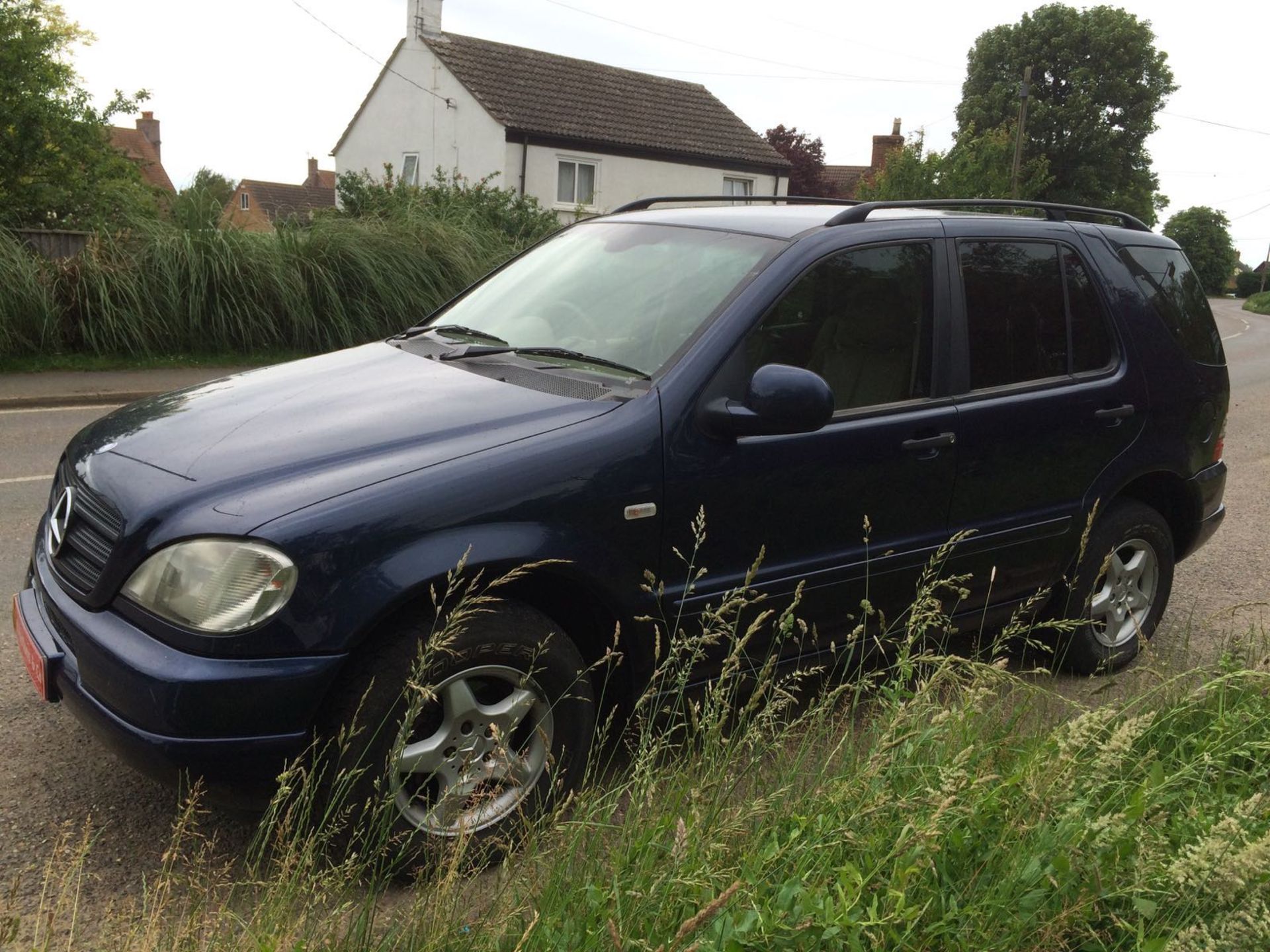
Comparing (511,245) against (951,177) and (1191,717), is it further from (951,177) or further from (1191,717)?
(951,177)

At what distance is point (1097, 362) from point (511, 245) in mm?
14186

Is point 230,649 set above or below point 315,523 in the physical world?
below

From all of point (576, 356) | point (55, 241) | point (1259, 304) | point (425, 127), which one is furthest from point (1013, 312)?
point (1259, 304)

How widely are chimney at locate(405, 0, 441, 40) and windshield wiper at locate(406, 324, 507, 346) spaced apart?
99.1ft

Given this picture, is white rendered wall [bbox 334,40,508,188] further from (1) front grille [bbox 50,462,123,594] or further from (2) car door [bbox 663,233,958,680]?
(1) front grille [bbox 50,462,123,594]

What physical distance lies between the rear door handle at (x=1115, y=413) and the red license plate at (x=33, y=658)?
150 inches

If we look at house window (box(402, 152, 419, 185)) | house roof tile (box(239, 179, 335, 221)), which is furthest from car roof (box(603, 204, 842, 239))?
house roof tile (box(239, 179, 335, 221))

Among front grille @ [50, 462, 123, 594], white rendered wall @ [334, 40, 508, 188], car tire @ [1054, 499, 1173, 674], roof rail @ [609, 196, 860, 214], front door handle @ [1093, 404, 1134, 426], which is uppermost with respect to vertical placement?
white rendered wall @ [334, 40, 508, 188]

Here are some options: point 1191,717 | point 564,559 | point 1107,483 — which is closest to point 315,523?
point 564,559

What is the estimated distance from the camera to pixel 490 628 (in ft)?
9.42

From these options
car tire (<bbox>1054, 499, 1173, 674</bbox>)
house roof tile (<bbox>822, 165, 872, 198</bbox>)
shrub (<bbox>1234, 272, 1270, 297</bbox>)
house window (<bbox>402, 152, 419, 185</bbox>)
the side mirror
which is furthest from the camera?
shrub (<bbox>1234, 272, 1270, 297</bbox>)

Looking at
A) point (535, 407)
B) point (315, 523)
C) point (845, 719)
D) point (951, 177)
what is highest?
point (951, 177)

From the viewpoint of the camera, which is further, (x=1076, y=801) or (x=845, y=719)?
(x=845, y=719)

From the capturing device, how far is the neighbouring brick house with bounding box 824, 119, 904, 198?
53.9 meters
